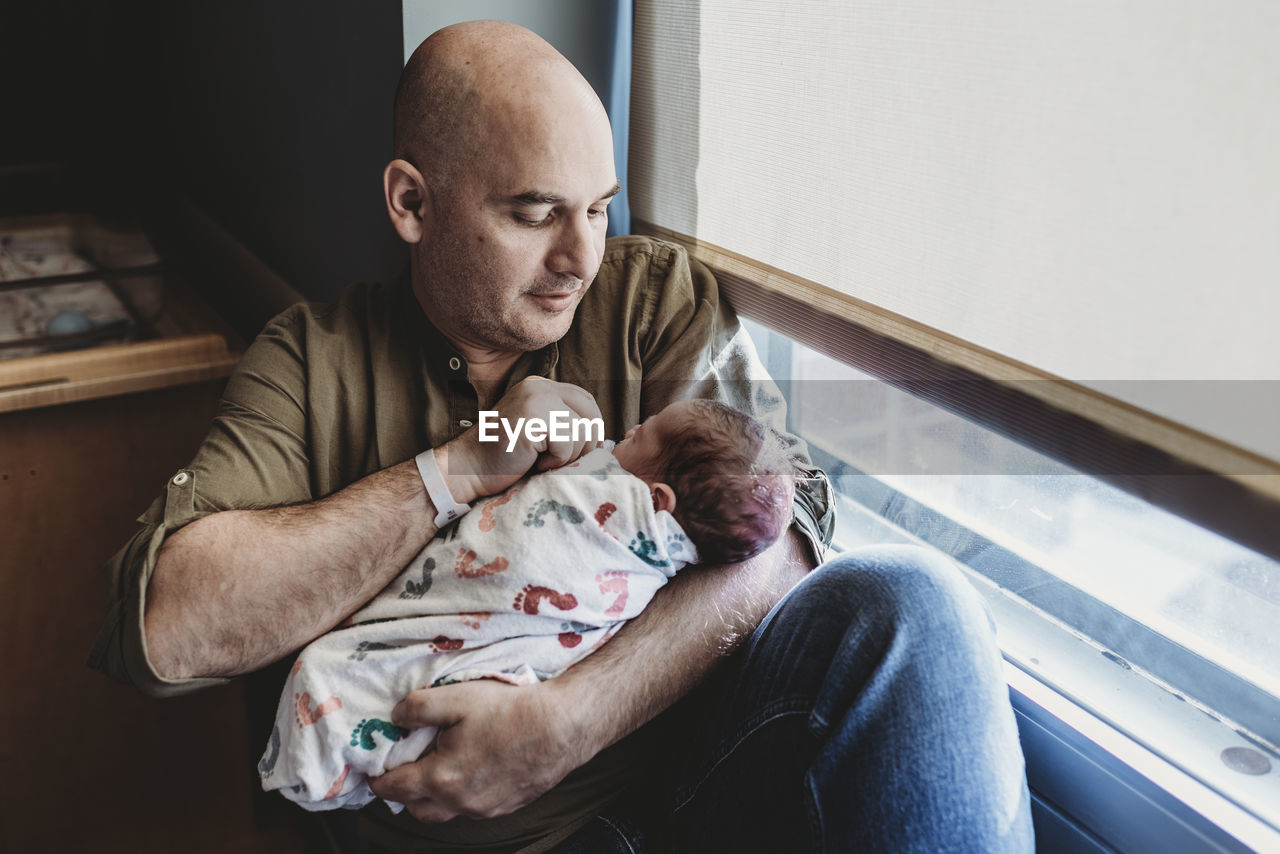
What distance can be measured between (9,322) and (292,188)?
1.60 feet

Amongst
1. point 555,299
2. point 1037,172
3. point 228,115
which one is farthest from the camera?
point 228,115

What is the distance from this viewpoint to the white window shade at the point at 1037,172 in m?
0.67

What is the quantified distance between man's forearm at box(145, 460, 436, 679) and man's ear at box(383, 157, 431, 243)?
0.30 m

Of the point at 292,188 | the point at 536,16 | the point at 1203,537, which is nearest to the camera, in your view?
the point at 1203,537

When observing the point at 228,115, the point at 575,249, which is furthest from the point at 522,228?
the point at 228,115

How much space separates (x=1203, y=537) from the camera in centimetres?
84

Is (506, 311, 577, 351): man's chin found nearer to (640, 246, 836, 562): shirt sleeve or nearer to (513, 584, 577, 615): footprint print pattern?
(640, 246, 836, 562): shirt sleeve

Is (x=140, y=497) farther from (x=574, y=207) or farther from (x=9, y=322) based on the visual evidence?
(x=574, y=207)

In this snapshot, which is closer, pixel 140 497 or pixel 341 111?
pixel 341 111

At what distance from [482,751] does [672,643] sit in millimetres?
218

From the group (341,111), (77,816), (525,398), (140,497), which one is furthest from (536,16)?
(77,816)

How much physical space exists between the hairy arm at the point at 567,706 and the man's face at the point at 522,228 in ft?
1.10

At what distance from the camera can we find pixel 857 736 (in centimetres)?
81

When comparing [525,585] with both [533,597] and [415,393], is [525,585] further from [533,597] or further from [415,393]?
[415,393]
